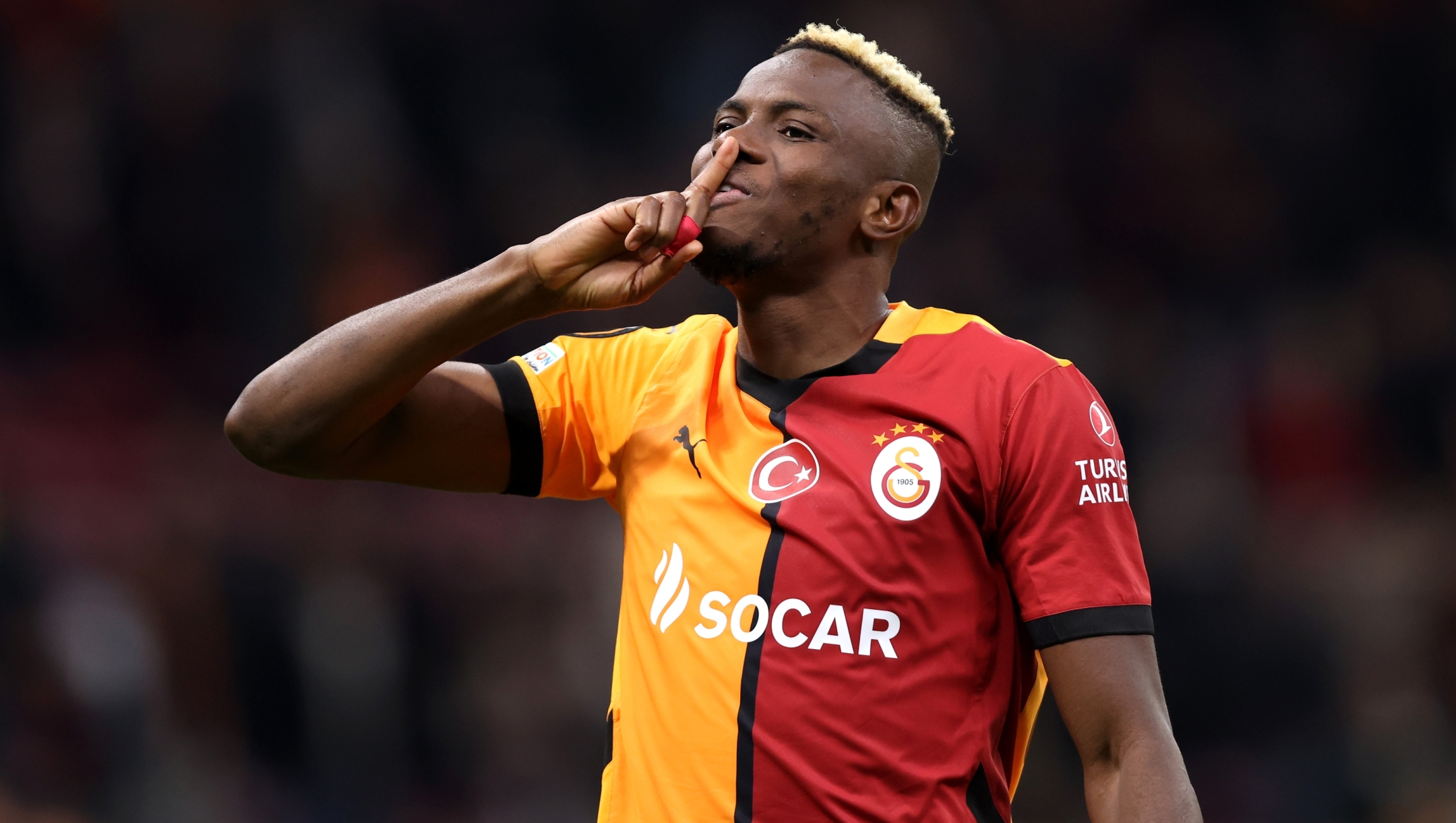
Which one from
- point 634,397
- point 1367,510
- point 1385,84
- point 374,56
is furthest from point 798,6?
point 634,397

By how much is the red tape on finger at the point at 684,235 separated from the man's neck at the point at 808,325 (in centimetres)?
24

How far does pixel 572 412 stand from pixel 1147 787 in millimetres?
1467

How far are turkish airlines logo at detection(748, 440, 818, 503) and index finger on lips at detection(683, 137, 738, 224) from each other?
516 millimetres

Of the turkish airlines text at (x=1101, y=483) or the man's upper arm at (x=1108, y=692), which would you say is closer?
the man's upper arm at (x=1108, y=692)

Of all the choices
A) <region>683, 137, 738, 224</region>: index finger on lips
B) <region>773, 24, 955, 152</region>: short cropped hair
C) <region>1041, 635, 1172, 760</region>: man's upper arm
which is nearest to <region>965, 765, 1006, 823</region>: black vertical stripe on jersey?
<region>1041, 635, 1172, 760</region>: man's upper arm

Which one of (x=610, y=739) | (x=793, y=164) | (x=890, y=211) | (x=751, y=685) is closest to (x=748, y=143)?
(x=793, y=164)

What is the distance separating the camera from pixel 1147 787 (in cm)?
260

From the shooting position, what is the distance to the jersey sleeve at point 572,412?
3.26m

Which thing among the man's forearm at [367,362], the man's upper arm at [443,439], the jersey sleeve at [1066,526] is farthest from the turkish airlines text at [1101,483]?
the man's upper arm at [443,439]

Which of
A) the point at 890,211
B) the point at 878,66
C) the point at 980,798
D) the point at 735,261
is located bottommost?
the point at 980,798

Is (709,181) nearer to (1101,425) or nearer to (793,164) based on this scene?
(793,164)

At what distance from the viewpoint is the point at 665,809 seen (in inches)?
111

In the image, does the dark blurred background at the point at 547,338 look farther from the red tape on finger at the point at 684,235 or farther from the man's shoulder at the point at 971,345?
the red tape on finger at the point at 684,235

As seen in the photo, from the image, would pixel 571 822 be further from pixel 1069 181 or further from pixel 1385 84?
pixel 1385 84
